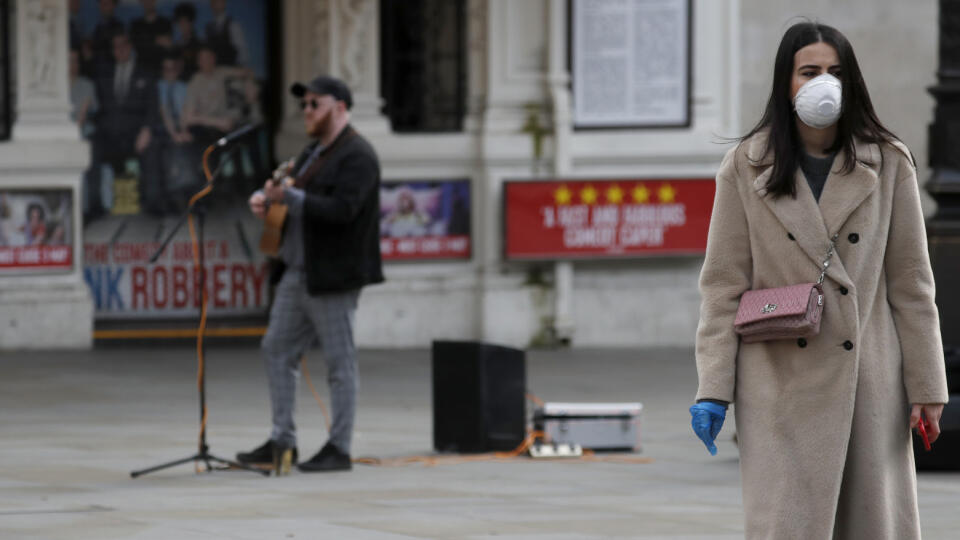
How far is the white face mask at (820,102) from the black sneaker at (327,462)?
5265 mm

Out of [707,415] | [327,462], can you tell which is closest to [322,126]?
[327,462]

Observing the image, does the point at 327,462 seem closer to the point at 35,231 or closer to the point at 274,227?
the point at 274,227

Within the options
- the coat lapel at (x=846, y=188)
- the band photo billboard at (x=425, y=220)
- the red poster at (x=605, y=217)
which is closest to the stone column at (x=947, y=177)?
the coat lapel at (x=846, y=188)

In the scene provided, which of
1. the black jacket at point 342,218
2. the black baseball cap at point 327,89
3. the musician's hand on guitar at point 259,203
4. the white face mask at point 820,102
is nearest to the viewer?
the white face mask at point 820,102

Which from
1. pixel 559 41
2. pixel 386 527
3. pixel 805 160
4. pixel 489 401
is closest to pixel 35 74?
pixel 559 41

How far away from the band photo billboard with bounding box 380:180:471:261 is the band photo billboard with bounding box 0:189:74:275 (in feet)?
8.98

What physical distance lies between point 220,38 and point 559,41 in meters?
3.04

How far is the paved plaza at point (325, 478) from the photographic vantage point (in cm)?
782

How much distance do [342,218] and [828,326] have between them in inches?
193

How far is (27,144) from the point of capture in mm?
15656

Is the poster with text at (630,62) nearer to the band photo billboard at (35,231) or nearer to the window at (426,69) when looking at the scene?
the window at (426,69)

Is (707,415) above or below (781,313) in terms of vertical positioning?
below

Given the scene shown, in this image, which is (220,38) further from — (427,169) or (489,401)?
(489,401)

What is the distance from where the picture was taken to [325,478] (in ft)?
30.8
